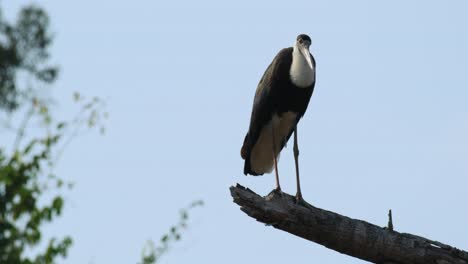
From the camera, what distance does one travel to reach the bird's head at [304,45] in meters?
10.8

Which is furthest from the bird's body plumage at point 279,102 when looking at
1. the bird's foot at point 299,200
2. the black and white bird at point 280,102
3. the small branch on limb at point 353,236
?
the small branch on limb at point 353,236

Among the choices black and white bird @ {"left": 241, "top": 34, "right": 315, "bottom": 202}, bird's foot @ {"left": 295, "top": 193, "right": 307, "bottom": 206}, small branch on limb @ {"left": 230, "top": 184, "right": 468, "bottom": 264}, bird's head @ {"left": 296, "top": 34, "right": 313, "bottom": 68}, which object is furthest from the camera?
bird's head @ {"left": 296, "top": 34, "right": 313, "bottom": 68}

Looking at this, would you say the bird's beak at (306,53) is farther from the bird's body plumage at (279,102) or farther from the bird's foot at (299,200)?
the bird's foot at (299,200)

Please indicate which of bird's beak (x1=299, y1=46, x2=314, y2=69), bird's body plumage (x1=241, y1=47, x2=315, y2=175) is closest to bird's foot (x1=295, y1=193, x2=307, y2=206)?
bird's body plumage (x1=241, y1=47, x2=315, y2=175)

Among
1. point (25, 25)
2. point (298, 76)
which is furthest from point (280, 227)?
point (25, 25)

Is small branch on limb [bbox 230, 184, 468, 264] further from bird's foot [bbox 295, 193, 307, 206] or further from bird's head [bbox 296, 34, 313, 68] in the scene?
bird's head [bbox 296, 34, 313, 68]

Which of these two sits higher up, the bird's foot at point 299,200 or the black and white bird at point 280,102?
the black and white bird at point 280,102

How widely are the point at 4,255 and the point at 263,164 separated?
4.74 meters

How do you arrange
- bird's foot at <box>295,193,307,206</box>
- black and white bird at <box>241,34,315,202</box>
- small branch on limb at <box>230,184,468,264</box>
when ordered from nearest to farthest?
1. small branch on limb at <box>230,184,468,264</box>
2. bird's foot at <box>295,193,307,206</box>
3. black and white bird at <box>241,34,315,202</box>

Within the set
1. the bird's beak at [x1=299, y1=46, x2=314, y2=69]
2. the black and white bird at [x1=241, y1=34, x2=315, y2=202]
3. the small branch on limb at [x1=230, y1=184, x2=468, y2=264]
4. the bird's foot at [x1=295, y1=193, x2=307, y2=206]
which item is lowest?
the small branch on limb at [x1=230, y1=184, x2=468, y2=264]

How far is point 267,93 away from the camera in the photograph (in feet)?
35.2

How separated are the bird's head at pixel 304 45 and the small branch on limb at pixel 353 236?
8.00 ft

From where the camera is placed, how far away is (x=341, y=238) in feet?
27.9

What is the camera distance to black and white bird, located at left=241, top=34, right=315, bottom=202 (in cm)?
1069
